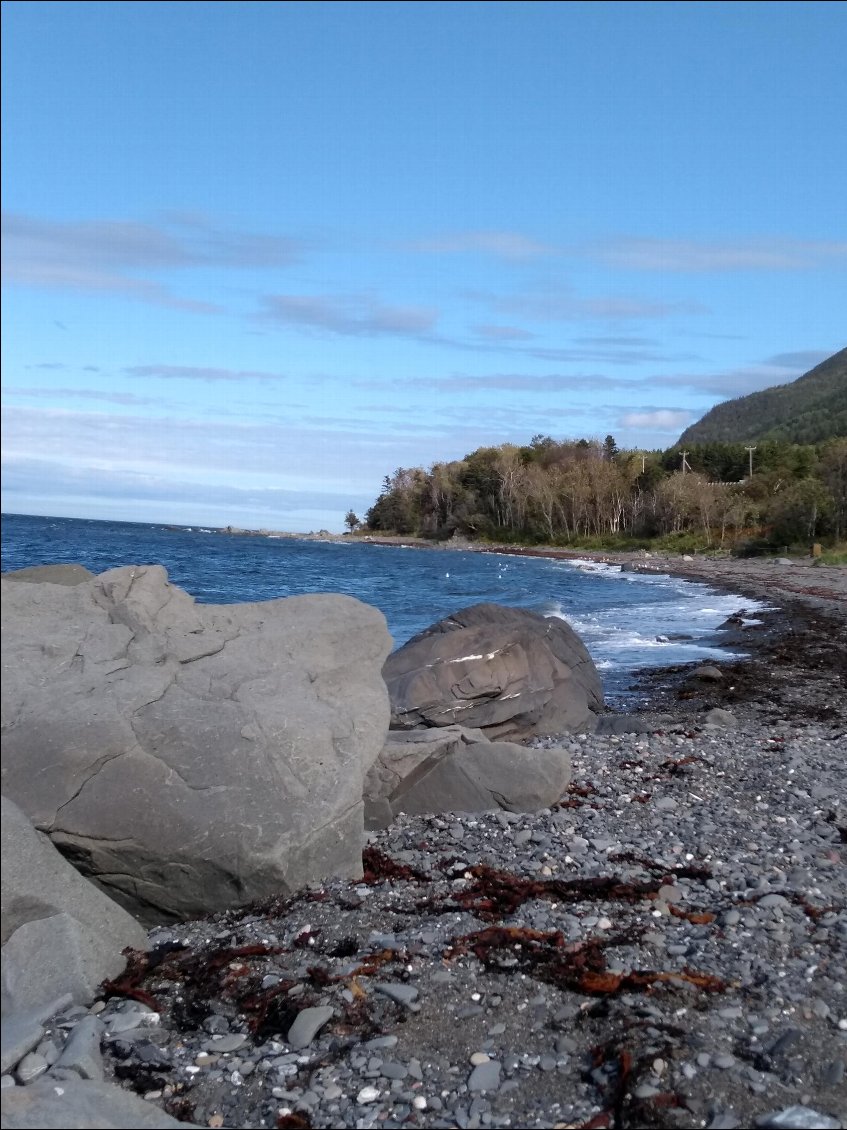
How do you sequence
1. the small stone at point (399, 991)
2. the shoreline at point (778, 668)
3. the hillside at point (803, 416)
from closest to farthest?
the small stone at point (399, 991), the shoreline at point (778, 668), the hillside at point (803, 416)

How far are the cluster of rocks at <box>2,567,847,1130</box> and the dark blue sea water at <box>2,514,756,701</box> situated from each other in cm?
1090

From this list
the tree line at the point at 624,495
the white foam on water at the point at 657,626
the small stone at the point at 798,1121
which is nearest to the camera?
the small stone at the point at 798,1121

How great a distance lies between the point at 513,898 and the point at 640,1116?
2.51 m

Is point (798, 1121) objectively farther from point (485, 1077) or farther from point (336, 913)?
point (336, 913)

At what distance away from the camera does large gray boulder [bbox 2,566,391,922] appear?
19.0ft

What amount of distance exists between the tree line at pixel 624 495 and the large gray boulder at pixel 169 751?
199 feet

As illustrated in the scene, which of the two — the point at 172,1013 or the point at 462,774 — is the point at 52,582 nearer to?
the point at 172,1013

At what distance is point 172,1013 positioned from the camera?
5.30m

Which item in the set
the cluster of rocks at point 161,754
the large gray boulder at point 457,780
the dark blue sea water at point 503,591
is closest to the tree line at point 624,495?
the dark blue sea water at point 503,591

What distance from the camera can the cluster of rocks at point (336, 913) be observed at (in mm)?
4539

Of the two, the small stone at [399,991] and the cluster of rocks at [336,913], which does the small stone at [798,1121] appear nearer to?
the cluster of rocks at [336,913]

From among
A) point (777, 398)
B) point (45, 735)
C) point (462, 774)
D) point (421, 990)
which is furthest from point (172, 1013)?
point (777, 398)

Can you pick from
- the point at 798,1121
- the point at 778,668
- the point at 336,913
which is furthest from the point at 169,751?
the point at 778,668

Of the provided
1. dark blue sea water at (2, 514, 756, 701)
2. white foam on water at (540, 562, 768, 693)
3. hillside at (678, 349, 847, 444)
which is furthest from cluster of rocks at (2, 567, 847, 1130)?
hillside at (678, 349, 847, 444)
